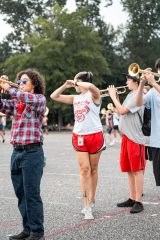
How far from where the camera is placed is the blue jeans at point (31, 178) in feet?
17.3

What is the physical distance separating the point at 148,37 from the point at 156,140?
181ft

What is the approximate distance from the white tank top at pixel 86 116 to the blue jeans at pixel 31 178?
161 cm

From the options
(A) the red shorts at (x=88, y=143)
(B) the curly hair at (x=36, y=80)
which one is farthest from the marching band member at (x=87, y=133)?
(B) the curly hair at (x=36, y=80)

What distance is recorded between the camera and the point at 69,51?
49.5m

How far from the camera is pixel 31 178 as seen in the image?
5273mm

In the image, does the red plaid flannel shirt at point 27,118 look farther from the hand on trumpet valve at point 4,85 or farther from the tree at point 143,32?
the tree at point 143,32

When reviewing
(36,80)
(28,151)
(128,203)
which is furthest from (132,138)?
(28,151)

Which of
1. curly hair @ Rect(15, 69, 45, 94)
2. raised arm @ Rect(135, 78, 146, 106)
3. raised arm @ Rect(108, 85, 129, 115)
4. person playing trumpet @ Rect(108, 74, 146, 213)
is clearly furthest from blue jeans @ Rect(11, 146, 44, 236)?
person playing trumpet @ Rect(108, 74, 146, 213)

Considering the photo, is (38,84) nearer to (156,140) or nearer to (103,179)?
(156,140)

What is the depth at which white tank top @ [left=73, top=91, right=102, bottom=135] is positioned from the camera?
6.91 meters

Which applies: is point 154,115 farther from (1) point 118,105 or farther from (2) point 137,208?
(2) point 137,208

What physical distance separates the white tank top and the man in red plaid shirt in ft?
4.97

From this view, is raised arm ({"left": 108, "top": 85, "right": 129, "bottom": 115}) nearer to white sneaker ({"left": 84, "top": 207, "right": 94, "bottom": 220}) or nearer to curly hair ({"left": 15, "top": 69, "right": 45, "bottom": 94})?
white sneaker ({"left": 84, "top": 207, "right": 94, "bottom": 220})

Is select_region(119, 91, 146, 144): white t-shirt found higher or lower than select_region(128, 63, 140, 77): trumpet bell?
lower
